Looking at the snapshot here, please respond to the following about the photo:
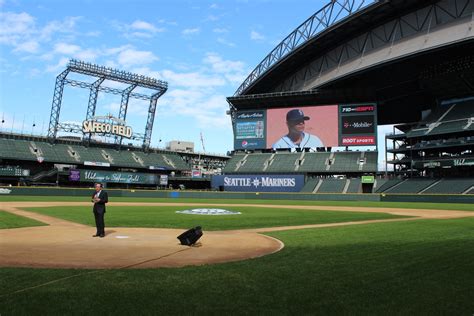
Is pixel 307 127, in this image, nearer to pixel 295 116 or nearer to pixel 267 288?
pixel 295 116

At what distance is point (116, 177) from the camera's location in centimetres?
8444

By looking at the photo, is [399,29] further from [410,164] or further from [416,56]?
[410,164]

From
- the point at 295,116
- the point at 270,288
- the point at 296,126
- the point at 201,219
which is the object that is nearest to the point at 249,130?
the point at 296,126

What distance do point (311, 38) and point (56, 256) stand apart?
209ft

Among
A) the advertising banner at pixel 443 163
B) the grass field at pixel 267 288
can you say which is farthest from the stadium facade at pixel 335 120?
the grass field at pixel 267 288

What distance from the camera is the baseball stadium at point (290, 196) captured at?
632 cm

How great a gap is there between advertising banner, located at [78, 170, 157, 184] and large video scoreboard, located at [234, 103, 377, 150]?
20995 millimetres

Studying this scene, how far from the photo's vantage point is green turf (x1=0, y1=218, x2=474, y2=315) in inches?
213

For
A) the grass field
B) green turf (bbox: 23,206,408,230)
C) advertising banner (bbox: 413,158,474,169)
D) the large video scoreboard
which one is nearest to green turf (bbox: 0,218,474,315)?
the grass field

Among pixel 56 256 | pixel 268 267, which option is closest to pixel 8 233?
pixel 56 256

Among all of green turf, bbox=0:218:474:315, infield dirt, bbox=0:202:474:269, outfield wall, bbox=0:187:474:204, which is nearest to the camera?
green turf, bbox=0:218:474:315

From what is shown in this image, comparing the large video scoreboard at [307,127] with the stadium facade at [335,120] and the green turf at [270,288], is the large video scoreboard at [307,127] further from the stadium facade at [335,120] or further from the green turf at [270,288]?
the green turf at [270,288]

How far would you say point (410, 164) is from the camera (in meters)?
68.2

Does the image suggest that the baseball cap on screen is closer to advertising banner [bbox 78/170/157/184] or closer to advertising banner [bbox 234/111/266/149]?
advertising banner [bbox 234/111/266/149]
